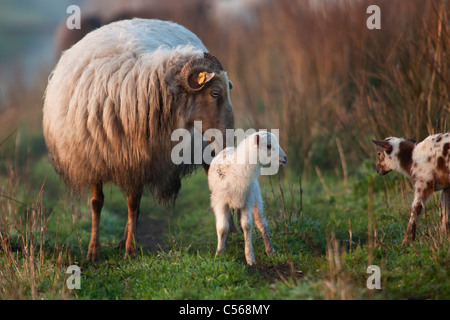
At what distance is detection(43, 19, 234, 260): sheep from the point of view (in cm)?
513

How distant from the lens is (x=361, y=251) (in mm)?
4527

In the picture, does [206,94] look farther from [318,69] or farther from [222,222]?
[318,69]

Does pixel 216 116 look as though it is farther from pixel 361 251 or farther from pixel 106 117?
pixel 361 251

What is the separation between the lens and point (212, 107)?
516 cm

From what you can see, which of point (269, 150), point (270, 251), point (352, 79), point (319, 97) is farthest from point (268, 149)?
point (319, 97)

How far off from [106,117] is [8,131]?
509 centimetres

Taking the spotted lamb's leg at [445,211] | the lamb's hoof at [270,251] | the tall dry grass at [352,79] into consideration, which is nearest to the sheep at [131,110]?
the lamb's hoof at [270,251]

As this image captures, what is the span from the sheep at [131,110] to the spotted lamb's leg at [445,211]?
193 centimetres

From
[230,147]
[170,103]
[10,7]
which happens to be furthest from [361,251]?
[10,7]

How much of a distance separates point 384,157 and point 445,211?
0.65 m

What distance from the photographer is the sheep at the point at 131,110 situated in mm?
5129

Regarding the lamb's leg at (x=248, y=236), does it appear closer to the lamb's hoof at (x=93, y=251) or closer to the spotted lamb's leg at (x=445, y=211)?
the spotted lamb's leg at (x=445, y=211)

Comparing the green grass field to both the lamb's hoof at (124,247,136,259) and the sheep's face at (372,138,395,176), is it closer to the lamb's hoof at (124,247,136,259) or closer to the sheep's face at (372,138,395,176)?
the lamb's hoof at (124,247,136,259)

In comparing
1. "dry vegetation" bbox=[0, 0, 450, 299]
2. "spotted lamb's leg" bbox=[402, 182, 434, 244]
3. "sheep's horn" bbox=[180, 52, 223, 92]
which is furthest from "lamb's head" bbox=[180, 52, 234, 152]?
"spotted lamb's leg" bbox=[402, 182, 434, 244]
